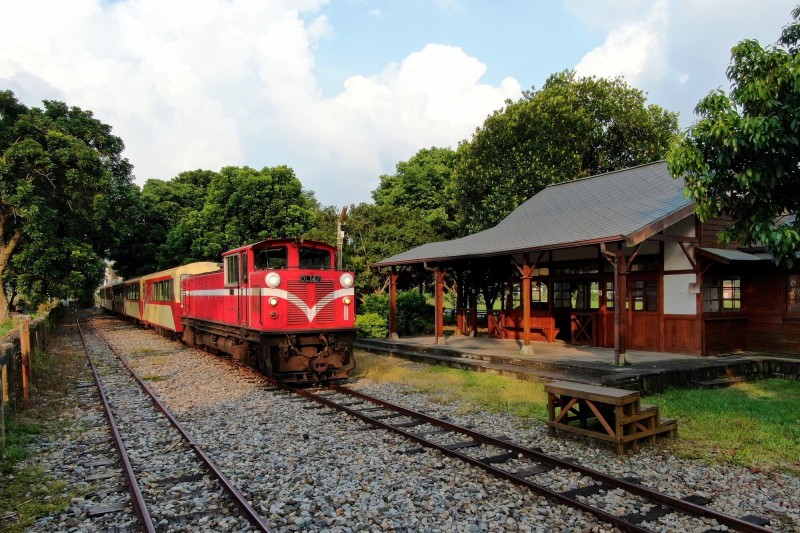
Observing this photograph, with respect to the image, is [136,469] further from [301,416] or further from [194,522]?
[301,416]

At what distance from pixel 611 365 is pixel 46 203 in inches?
825

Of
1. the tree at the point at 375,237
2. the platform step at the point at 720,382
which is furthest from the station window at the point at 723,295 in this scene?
the tree at the point at 375,237

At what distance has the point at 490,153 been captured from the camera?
1024 inches

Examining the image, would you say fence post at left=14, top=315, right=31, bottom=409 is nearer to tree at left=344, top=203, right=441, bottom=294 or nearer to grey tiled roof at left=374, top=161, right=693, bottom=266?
grey tiled roof at left=374, top=161, right=693, bottom=266

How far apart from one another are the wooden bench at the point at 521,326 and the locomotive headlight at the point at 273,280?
317 inches

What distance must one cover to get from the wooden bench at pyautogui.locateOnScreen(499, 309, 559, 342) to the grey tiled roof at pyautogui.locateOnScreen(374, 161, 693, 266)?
2745 millimetres

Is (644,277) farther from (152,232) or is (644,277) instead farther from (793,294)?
(152,232)

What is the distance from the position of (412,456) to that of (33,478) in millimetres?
4105

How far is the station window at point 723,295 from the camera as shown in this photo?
12992 mm

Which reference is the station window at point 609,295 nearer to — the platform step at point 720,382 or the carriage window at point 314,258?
the platform step at point 720,382

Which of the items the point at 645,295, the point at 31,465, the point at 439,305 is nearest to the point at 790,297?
the point at 645,295

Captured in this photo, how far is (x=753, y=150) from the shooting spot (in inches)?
281

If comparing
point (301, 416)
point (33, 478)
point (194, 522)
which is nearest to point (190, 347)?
point (301, 416)

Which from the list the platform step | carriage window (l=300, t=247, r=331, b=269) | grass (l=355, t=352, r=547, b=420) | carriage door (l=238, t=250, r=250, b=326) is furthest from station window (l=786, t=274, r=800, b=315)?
carriage door (l=238, t=250, r=250, b=326)
